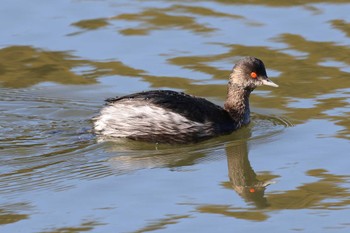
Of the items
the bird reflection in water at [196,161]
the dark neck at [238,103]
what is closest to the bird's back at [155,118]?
the bird reflection in water at [196,161]

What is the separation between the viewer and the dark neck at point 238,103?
36.7ft

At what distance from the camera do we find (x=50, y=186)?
9.08m

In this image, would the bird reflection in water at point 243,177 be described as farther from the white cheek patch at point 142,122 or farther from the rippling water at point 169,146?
the white cheek patch at point 142,122

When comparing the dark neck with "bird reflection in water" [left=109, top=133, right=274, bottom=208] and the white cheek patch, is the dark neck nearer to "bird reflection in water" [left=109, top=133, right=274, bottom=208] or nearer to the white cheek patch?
"bird reflection in water" [left=109, top=133, right=274, bottom=208]

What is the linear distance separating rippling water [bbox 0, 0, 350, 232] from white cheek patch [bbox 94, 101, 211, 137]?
0.71ft

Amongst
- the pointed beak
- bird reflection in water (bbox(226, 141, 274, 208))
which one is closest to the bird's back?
bird reflection in water (bbox(226, 141, 274, 208))

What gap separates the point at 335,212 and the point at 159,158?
213 centimetres

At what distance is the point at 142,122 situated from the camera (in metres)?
10.6

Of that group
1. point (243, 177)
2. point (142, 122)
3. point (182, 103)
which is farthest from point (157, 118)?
point (243, 177)

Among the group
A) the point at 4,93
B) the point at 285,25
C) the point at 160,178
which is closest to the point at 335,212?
the point at 160,178

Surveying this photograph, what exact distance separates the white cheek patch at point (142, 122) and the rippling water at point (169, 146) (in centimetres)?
22

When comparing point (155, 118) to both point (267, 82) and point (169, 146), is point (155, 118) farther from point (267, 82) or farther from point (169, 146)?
point (267, 82)

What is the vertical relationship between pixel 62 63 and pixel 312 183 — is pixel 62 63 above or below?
above

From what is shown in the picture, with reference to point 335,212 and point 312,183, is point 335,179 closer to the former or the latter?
point 312,183
